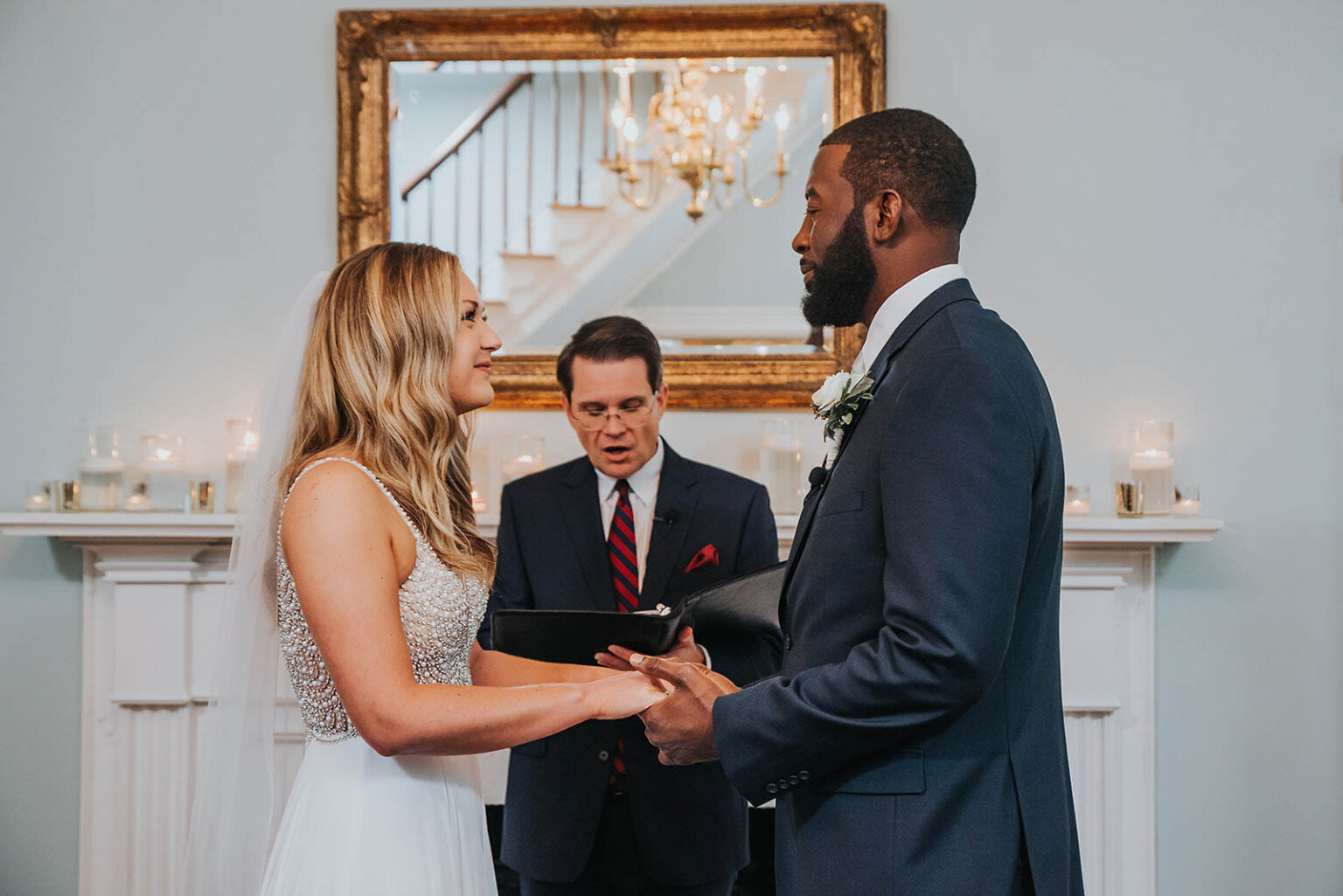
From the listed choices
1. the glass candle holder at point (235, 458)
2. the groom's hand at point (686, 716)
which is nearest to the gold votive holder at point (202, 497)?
the glass candle holder at point (235, 458)

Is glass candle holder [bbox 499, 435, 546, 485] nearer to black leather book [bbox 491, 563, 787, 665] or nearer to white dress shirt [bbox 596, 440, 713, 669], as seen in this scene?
white dress shirt [bbox 596, 440, 713, 669]

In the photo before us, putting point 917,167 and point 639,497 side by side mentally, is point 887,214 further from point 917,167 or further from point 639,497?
point 639,497

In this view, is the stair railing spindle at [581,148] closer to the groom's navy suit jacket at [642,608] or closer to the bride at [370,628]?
the groom's navy suit jacket at [642,608]

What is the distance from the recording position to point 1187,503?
3279mm

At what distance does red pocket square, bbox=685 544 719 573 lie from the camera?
2.41m

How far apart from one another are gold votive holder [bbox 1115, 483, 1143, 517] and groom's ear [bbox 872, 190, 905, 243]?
194 centimetres

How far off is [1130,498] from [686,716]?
2.02m

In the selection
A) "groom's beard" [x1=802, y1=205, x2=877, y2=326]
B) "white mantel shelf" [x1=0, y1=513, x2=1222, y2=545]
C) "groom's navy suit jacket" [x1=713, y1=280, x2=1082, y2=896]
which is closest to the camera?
"groom's navy suit jacket" [x1=713, y1=280, x2=1082, y2=896]

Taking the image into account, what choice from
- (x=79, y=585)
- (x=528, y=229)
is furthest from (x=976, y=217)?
(x=79, y=585)

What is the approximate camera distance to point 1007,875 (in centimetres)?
148

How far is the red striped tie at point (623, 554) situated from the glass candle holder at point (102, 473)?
1.70 meters

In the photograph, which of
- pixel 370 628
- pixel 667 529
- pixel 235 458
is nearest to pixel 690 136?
pixel 667 529

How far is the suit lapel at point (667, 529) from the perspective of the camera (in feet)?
8.24

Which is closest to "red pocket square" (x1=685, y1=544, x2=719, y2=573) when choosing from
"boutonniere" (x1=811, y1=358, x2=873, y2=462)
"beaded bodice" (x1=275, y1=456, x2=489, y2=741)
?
"beaded bodice" (x1=275, y1=456, x2=489, y2=741)
